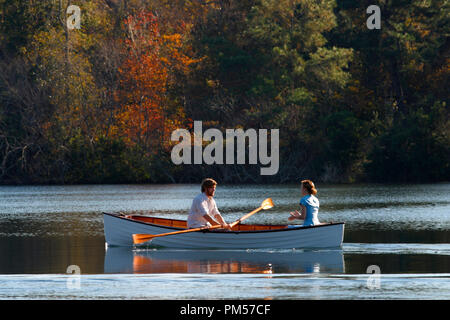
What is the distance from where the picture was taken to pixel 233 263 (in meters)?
21.8

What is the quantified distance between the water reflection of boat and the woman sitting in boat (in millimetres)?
786

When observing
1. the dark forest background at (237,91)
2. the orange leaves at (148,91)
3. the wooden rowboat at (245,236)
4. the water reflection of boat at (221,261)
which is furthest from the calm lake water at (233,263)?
the orange leaves at (148,91)

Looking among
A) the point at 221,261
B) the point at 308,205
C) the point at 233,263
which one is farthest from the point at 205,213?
the point at 308,205

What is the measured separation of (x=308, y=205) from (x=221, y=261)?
2403 millimetres

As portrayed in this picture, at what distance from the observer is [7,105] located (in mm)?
71312

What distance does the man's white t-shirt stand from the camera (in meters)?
23.6

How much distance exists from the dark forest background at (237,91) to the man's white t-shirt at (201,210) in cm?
4270

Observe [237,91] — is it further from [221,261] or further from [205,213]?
[221,261]

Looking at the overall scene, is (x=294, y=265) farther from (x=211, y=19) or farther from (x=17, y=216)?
(x=211, y=19)

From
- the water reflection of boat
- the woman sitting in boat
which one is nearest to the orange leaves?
the water reflection of boat

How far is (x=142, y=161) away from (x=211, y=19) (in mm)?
11447

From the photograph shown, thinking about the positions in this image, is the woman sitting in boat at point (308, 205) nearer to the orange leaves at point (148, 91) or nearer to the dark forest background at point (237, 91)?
the dark forest background at point (237, 91)

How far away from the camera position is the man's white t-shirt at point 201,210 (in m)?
23.6
